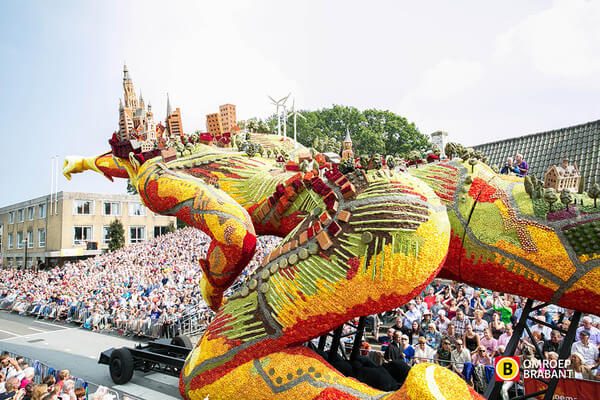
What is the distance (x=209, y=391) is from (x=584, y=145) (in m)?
13.8

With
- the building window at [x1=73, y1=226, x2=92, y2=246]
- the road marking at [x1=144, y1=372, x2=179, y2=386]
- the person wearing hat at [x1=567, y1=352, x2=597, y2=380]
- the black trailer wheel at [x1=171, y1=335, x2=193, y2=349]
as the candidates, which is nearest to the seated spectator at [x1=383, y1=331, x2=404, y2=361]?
the person wearing hat at [x1=567, y1=352, x2=597, y2=380]

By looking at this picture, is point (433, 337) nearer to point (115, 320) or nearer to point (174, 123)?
point (174, 123)

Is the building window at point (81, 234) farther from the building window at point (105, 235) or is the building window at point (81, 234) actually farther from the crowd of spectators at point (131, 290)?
the crowd of spectators at point (131, 290)

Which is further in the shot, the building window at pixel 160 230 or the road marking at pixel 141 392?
the building window at pixel 160 230

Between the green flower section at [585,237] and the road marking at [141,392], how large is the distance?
23.4 ft

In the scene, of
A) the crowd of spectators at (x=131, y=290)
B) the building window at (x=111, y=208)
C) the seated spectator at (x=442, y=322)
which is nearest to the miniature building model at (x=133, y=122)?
the seated spectator at (x=442, y=322)

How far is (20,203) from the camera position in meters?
39.2

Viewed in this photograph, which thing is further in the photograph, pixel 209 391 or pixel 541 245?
pixel 209 391

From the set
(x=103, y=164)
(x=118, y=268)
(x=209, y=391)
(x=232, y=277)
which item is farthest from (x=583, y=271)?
(x=118, y=268)

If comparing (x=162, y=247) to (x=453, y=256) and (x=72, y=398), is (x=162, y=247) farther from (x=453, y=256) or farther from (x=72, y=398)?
(x=453, y=256)

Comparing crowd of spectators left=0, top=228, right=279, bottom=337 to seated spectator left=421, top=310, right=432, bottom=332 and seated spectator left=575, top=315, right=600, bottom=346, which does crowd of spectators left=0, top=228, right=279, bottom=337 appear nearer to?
seated spectator left=421, top=310, right=432, bottom=332

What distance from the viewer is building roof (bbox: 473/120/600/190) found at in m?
12.6

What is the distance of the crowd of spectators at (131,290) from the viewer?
1351 cm

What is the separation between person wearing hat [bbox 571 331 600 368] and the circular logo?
2479 millimetres
